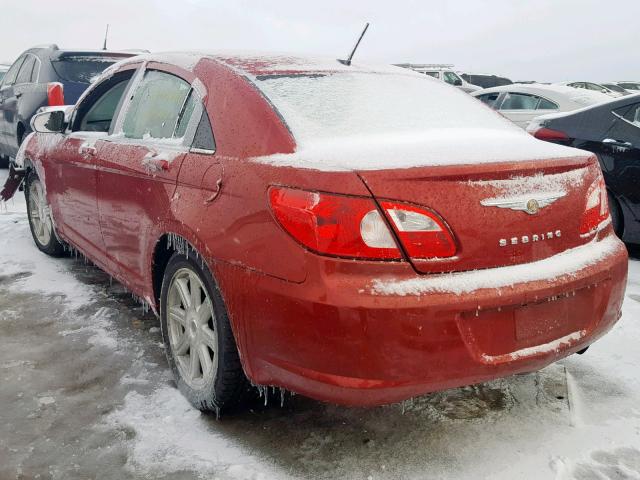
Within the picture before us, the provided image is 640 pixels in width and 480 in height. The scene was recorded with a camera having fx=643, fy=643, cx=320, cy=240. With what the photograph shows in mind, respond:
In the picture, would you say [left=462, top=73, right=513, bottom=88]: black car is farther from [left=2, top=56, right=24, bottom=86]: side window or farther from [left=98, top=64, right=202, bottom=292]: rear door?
[left=98, top=64, right=202, bottom=292]: rear door

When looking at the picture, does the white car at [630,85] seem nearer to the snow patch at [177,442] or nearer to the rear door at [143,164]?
the rear door at [143,164]

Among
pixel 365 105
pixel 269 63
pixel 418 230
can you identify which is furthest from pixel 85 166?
pixel 418 230

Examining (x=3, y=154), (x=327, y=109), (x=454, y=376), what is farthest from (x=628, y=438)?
(x=3, y=154)

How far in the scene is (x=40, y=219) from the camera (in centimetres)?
538

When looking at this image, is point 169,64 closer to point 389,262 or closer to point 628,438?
point 389,262

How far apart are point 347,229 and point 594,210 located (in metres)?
1.12

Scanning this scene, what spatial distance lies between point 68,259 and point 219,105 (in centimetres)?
321

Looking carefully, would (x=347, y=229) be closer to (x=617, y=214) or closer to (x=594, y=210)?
(x=594, y=210)

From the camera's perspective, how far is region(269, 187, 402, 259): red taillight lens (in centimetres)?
205

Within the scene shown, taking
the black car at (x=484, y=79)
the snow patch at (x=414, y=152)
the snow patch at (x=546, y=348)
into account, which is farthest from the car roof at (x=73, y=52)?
the black car at (x=484, y=79)

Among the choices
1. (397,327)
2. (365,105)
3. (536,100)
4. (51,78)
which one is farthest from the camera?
(536,100)

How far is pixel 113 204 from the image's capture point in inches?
136

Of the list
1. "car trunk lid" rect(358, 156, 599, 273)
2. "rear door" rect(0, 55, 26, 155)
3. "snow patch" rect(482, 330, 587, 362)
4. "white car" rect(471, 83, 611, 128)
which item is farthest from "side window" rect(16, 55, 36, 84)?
"snow patch" rect(482, 330, 587, 362)

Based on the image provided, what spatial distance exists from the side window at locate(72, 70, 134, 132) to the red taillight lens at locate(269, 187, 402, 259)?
8.57ft
